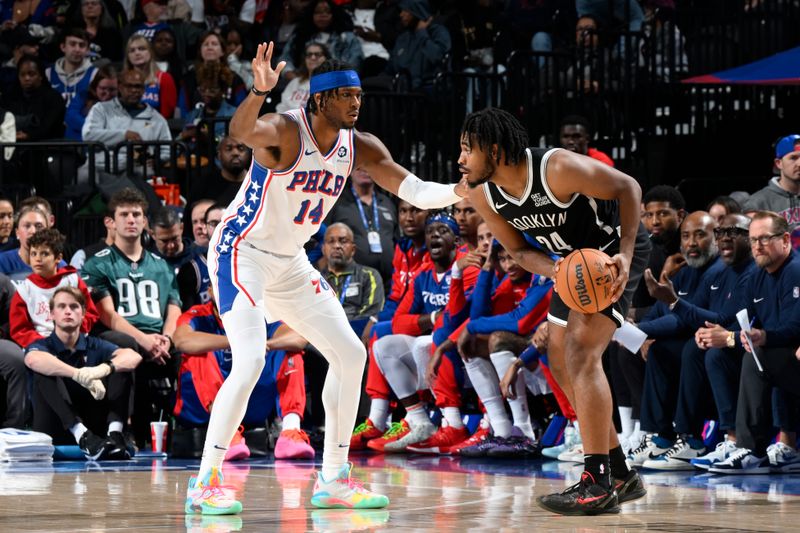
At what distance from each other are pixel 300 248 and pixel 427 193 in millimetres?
639

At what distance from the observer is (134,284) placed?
9.91 metres

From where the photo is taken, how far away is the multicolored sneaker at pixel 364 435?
9.64 meters

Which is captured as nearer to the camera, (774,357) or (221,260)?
(221,260)

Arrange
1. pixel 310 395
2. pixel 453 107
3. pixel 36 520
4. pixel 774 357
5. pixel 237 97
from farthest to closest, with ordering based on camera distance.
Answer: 1. pixel 237 97
2. pixel 453 107
3. pixel 310 395
4. pixel 774 357
5. pixel 36 520

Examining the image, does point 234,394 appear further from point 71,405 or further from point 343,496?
point 71,405

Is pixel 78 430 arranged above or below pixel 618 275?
below

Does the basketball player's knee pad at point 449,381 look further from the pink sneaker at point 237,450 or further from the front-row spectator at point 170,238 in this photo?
the front-row spectator at point 170,238

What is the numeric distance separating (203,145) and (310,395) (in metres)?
3.69

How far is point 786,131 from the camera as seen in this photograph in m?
12.5

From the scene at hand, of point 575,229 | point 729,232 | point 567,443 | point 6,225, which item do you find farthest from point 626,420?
point 6,225

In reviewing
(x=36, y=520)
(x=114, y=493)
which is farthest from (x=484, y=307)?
(x=36, y=520)

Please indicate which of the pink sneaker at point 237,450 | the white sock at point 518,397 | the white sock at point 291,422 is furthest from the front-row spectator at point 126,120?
the white sock at point 518,397

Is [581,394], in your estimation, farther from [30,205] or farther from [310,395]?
[30,205]

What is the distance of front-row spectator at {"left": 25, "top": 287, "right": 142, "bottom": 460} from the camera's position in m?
9.08
